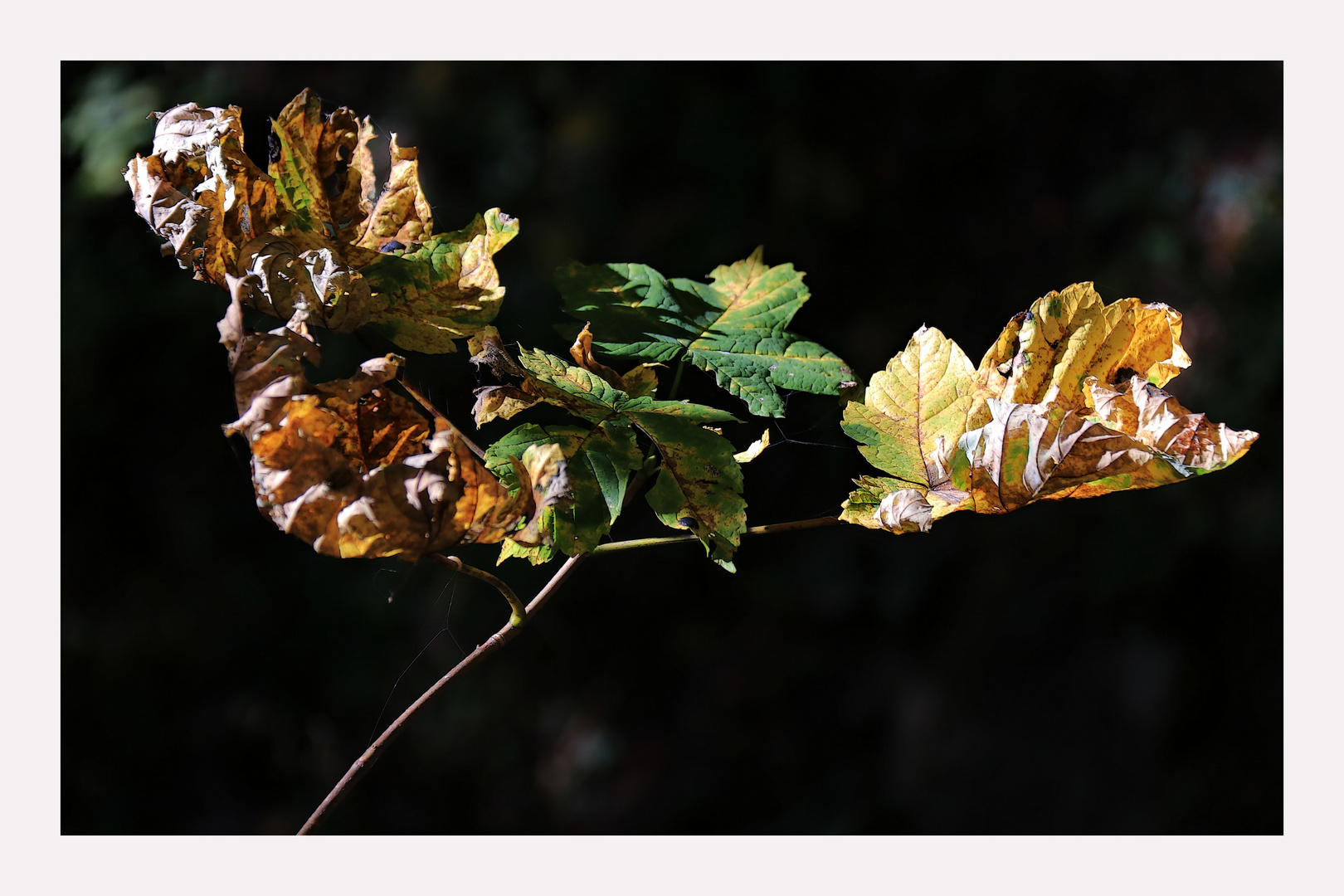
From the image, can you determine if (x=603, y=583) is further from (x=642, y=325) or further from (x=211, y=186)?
(x=211, y=186)

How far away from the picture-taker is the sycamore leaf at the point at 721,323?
448mm

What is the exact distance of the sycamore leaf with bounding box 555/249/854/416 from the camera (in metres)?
0.45

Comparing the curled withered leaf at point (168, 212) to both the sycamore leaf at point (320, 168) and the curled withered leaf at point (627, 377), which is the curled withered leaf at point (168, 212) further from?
the curled withered leaf at point (627, 377)

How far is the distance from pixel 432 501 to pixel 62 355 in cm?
135

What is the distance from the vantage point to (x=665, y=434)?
1.31 ft

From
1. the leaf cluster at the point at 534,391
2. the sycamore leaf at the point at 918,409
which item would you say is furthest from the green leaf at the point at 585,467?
the sycamore leaf at the point at 918,409

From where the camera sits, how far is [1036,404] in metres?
0.36

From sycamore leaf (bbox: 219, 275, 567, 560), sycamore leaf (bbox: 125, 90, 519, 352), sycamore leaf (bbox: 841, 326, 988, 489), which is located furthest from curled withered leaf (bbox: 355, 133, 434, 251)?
sycamore leaf (bbox: 841, 326, 988, 489)

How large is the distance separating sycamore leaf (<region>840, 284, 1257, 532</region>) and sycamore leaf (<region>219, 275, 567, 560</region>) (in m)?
0.16

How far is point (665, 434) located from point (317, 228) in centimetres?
20

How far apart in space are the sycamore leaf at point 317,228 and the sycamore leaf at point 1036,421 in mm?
198

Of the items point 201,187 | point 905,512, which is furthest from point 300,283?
point 905,512

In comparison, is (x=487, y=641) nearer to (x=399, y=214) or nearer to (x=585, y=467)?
(x=585, y=467)

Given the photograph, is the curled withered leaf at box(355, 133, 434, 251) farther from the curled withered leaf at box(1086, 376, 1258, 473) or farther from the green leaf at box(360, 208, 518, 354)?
the curled withered leaf at box(1086, 376, 1258, 473)
